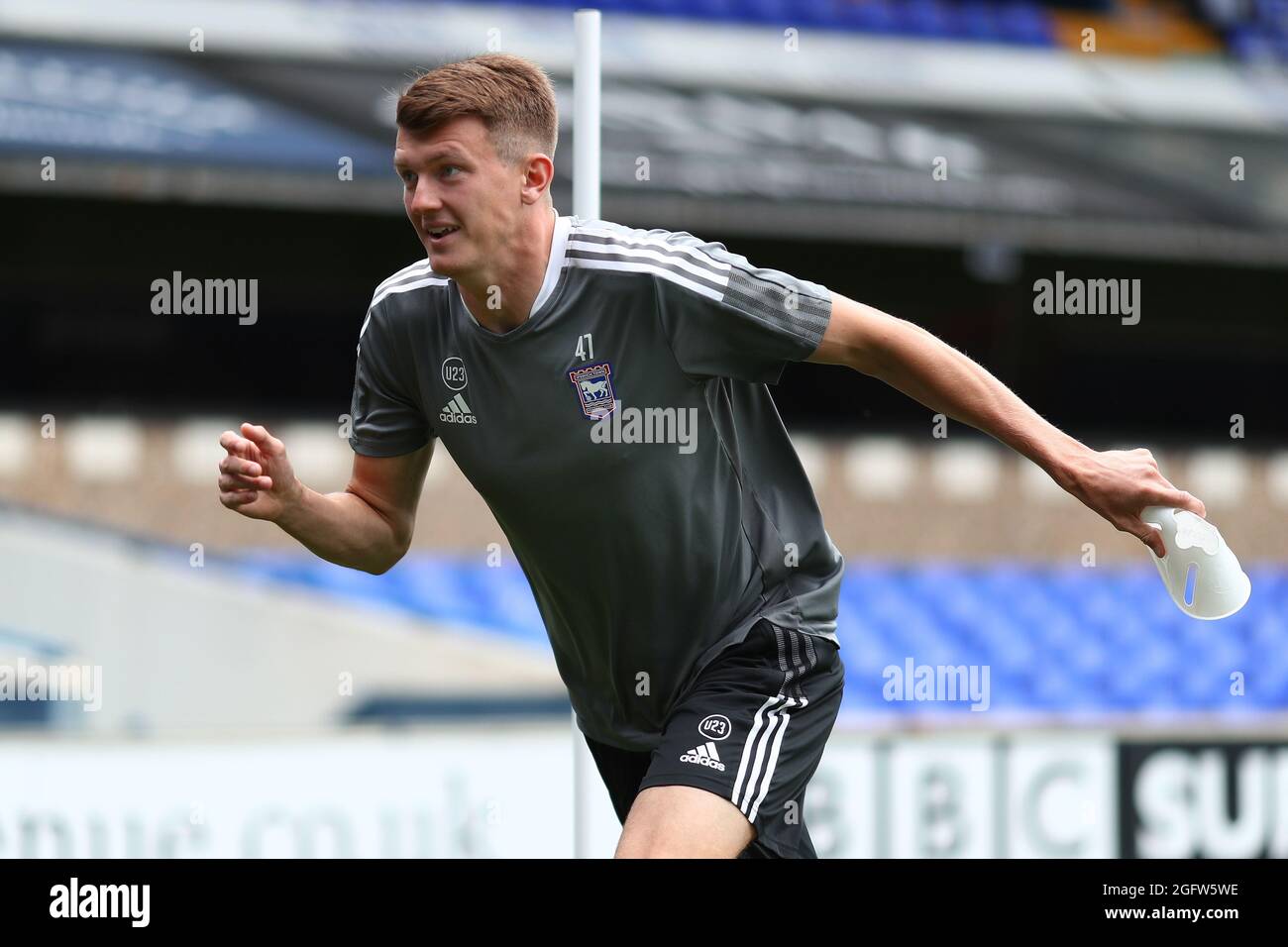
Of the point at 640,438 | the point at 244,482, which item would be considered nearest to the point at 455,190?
the point at 640,438

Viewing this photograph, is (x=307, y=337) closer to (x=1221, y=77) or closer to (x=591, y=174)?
(x=1221, y=77)

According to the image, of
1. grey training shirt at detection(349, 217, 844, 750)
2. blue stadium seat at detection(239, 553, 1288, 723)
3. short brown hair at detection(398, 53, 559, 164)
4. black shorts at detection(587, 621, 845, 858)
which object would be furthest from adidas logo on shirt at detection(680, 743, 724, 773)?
blue stadium seat at detection(239, 553, 1288, 723)

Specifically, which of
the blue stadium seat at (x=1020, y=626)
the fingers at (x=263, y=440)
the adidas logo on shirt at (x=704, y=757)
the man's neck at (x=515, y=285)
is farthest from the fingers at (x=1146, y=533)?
the blue stadium seat at (x=1020, y=626)

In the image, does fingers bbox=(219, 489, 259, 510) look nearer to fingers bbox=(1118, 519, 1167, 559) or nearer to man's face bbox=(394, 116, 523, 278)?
man's face bbox=(394, 116, 523, 278)

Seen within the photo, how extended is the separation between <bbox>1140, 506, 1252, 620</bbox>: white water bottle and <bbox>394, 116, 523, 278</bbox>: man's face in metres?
1.17

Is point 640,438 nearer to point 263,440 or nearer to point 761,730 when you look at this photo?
point 761,730

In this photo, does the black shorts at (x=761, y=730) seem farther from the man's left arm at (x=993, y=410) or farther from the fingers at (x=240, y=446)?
the fingers at (x=240, y=446)

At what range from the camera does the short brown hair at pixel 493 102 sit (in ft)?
8.70

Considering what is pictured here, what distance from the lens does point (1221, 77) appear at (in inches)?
397

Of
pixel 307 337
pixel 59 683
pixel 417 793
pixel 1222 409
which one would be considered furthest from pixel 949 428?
pixel 59 683

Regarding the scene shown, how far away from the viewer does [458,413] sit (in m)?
2.83

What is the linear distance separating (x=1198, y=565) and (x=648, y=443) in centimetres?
91

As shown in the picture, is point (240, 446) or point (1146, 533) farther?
point (240, 446)
